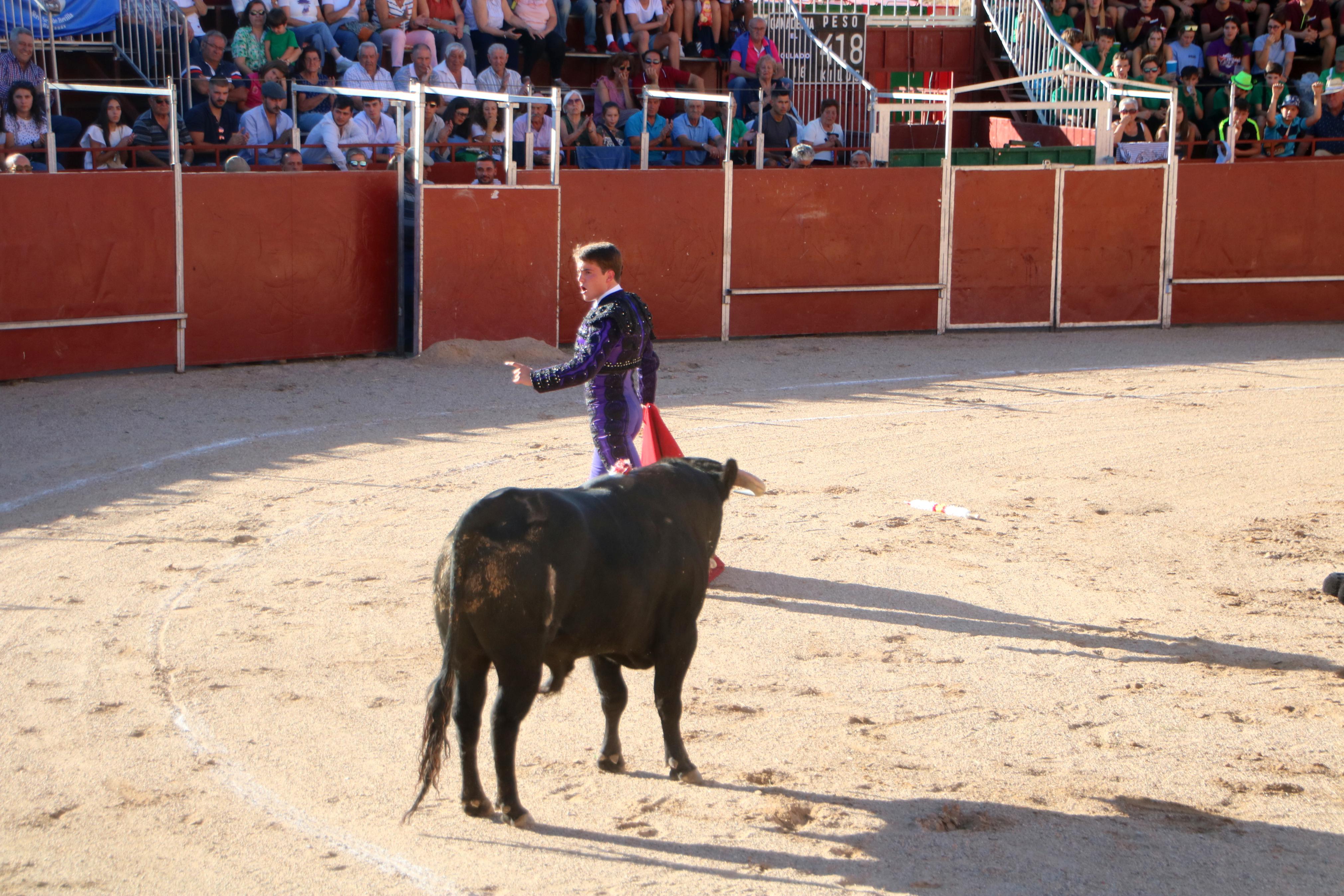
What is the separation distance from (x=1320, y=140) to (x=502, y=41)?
970 cm

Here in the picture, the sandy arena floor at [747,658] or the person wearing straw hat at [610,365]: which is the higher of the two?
the person wearing straw hat at [610,365]

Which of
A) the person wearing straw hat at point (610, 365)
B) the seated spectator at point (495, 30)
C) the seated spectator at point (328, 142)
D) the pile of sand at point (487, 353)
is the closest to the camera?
the person wearing straw hat at point (610, 365)

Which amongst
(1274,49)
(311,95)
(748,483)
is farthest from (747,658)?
(1274,49)

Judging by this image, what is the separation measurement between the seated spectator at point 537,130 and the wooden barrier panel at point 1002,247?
4.32m

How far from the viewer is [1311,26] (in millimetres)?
20594

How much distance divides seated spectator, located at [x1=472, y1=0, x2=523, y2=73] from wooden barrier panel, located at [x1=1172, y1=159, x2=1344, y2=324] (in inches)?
309

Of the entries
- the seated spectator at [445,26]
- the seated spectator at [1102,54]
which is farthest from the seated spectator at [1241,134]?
the seated spectator at [445,26]

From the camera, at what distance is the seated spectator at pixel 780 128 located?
54.1ft

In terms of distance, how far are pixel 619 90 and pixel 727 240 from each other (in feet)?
11.1

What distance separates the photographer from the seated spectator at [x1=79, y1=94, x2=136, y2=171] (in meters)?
12.6

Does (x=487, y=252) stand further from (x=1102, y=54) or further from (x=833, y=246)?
(x=1102, y=54)

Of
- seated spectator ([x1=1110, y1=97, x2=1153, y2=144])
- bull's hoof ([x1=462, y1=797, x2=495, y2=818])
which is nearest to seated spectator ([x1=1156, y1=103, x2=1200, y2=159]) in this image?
seated spectator ([x1=1110, y1=97, x2=1153, y2=144])

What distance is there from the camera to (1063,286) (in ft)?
49.6

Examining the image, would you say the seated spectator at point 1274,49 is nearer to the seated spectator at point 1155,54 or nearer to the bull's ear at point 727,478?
the seated spectator at point 1155,54
